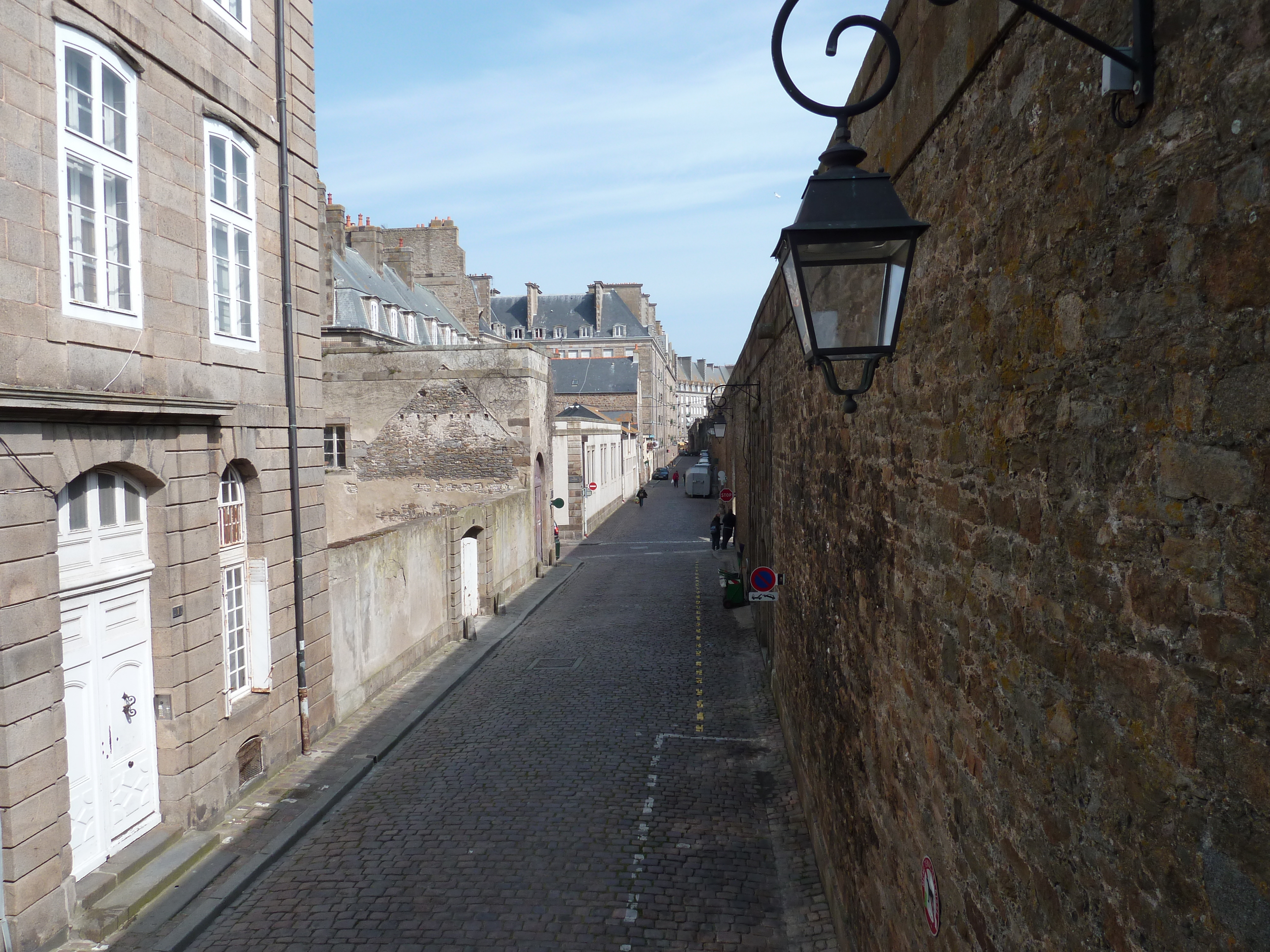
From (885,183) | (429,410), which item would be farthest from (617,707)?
(429,410)

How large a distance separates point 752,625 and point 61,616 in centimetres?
1205

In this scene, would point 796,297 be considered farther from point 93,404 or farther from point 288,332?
point 288,332

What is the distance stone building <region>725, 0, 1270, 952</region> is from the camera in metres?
1.76

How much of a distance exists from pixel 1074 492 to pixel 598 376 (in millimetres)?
60954

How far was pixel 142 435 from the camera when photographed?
7504 mm

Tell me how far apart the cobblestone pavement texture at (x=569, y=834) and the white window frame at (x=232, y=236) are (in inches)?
201

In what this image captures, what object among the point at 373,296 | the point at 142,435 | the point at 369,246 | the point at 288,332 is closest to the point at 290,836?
the point at 142,435

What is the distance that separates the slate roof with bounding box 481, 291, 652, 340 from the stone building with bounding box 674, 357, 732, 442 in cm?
3661

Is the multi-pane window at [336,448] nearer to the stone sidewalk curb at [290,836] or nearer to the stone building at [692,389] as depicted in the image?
the stone sidewalk curb at [290,836]

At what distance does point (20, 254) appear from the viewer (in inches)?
245

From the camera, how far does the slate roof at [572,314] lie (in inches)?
3034

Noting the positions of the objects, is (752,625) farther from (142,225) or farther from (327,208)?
(327,208)

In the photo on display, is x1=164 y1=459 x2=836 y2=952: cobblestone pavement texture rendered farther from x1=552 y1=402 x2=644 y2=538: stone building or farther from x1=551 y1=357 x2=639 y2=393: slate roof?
x1=551 y1=357 x2=639 y2=393: slate roof

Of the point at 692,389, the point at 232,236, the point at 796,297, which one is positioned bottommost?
the point at 796,297
